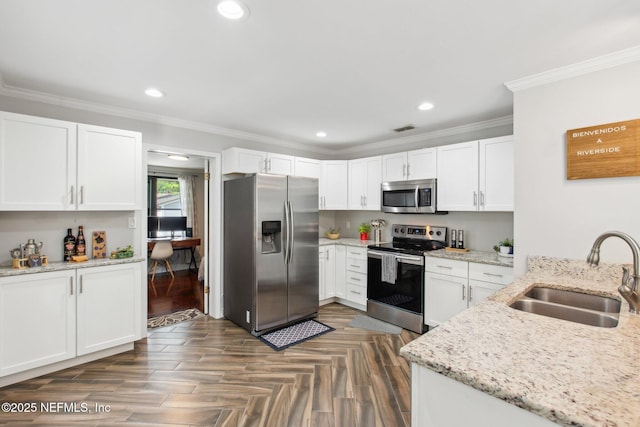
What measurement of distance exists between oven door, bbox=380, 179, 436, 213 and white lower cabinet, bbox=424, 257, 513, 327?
707 mm

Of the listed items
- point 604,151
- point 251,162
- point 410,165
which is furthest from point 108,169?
point 604,151

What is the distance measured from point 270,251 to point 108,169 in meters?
1.78

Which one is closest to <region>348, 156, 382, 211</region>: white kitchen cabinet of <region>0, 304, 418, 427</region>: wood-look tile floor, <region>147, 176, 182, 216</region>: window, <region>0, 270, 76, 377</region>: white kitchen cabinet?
<region>0, 304, 418, 427</region>: wood-look tile floor

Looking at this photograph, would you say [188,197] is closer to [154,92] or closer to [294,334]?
[154,92]

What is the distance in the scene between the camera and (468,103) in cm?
285

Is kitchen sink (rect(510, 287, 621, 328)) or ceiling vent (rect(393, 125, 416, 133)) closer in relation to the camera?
kitchen sink (rect(510, 287, 621, 328))

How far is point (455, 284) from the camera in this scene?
309 centimetres

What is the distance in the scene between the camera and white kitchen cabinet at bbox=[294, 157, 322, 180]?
4.27 m

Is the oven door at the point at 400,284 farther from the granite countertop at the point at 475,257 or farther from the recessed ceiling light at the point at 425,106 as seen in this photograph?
the recessed ceiling light at the point at 425,106

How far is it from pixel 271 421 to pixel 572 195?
2.65m

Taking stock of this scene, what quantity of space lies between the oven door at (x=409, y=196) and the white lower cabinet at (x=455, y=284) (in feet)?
2.32

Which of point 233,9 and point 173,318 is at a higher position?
point 233,9

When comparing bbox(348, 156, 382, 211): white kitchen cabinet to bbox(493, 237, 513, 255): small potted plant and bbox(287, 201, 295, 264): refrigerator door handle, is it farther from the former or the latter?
bbox(493, 237, 513, 255): small potted plant

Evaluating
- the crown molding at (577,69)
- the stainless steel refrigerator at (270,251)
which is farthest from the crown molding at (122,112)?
the crown molding at (577,69)
